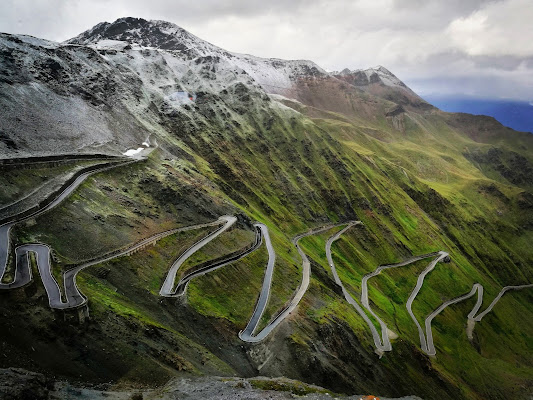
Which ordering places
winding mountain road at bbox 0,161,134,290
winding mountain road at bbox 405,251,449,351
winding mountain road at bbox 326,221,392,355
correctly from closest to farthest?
winding mountain road at bbox 0,161,134,290 → winding mountain road at bbox 326,221,392,355 → winding mountain road at bbox 405,251,449,351

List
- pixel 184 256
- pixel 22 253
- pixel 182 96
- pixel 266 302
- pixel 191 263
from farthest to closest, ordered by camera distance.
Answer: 1. pixel 182 96
2. pixel 184 256
3. pixel 266 302
4. pixel 191 263
5. pixel 22 253

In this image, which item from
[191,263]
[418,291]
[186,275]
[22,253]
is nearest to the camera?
[22,253]

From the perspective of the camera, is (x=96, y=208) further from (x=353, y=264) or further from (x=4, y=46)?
(x=353, y=264)

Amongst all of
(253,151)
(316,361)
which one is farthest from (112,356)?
(253,151)

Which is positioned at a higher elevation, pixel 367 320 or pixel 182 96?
pixel 182 96

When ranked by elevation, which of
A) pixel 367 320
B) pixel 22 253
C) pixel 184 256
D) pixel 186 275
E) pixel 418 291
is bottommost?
pixel 418 291

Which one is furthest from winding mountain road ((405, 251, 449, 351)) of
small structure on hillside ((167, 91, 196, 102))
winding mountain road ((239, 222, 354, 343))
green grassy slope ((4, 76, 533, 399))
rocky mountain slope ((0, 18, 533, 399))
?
small structure on hillside ((167, 91, 196, 102))

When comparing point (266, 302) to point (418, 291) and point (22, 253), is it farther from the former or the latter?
point (418, 291)

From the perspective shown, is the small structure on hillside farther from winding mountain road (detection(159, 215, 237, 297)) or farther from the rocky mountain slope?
winding mountain road (detection(159, 215, 237, 297))

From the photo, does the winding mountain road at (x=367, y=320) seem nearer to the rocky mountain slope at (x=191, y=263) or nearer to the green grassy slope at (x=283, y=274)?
the rocky mountain slope at (x=191, y=263)

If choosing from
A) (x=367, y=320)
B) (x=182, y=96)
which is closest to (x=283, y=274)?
(x=367, y=320)

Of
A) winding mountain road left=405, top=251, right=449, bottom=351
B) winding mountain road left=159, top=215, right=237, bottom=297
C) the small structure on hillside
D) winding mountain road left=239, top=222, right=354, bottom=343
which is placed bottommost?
winding mountain road left=405, top=251, right=449, bottom=351

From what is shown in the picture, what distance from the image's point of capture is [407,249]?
188m

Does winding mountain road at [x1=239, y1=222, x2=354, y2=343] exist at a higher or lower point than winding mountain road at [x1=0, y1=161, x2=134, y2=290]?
lower
